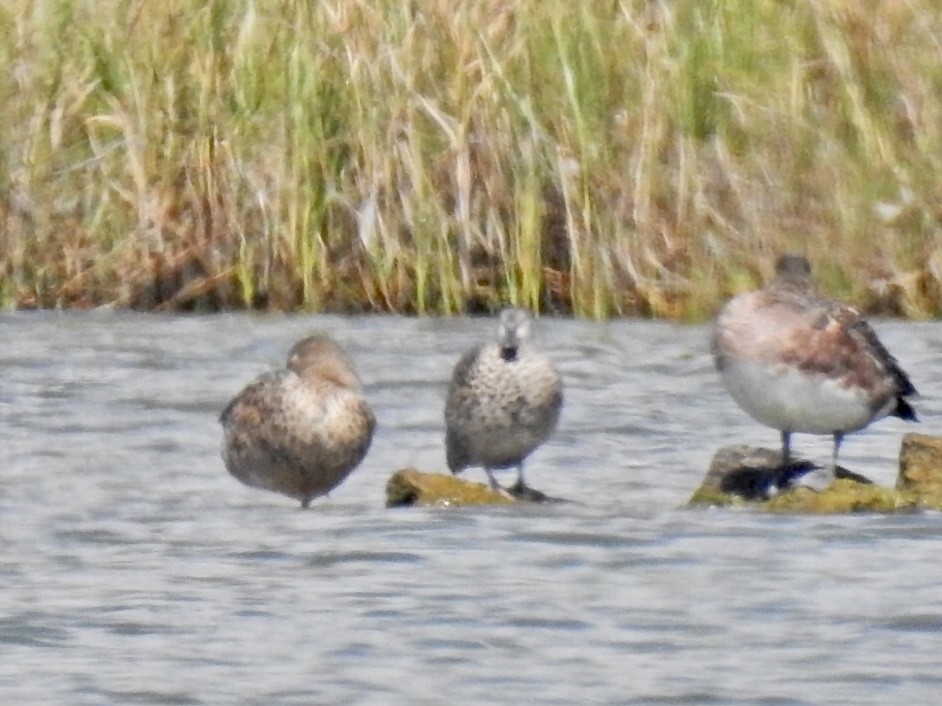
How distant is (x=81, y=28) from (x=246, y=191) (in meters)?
1.07

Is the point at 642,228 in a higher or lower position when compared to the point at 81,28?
lower

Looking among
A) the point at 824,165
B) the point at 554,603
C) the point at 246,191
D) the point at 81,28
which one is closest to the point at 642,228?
the point at 824,165

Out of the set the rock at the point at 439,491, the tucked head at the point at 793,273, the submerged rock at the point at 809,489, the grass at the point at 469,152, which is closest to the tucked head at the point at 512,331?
the rock at the point at 439,491

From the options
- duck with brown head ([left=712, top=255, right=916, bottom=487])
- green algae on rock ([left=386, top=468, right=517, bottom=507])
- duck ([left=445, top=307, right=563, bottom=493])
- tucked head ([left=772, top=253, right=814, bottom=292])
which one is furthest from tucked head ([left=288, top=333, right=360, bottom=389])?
tucked head ([left=772, top=253, right=814, bottom=292])

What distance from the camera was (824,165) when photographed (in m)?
11.8

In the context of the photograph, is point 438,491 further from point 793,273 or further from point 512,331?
point 793,273

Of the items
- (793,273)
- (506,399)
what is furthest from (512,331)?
(793,273)

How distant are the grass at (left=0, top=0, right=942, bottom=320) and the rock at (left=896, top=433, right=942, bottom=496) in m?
4.25

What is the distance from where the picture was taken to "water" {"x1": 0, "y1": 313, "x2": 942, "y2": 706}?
18.3 ft

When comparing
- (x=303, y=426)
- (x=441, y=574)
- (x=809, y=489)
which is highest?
(x=303, y=426)

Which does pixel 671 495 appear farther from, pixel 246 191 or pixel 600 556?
pixel 246 191

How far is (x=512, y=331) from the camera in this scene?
7992 millimetres

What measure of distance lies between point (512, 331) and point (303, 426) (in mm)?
670

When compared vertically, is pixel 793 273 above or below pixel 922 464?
above
